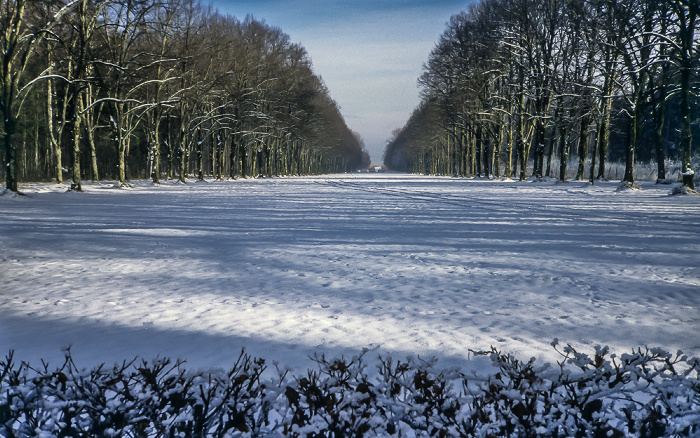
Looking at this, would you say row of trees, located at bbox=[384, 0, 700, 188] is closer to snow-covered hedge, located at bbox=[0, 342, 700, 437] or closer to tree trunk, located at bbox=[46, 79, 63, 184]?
snow-covered hedge, located at bbox=[0, 342, 700, 437]

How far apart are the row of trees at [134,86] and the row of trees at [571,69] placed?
16919 mm

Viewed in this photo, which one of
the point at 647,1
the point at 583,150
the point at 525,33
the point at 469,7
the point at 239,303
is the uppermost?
the point at 469,7

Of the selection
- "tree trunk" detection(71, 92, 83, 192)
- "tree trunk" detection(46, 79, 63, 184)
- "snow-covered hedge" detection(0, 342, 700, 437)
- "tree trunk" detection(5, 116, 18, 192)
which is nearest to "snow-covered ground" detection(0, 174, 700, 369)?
"snow-covered hedge" detection(0, 342, 700, 437)

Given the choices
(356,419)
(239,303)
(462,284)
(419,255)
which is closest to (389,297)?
(462,284)

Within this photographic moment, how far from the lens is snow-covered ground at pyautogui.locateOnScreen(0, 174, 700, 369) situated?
13.3 ft

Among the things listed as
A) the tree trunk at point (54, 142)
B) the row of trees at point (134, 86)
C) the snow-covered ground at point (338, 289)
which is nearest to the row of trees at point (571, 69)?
the snow-covered ground at point (338, 289)

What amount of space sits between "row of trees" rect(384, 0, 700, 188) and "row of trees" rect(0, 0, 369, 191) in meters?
16.9

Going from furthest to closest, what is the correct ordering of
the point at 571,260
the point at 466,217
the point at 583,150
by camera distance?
the point at 583,150 → the point at 466,217 → the point at 571,260

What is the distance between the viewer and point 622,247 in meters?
8.21

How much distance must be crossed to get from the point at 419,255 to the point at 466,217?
5565mm

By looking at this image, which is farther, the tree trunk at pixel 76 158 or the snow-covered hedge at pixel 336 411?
the tree trunk at pixel 76 158

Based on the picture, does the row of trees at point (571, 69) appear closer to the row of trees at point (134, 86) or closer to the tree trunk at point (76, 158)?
the row of trees at point (134, 86)

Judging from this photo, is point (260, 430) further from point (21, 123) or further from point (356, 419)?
point (21, 123)

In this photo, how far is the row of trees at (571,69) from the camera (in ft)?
72.3
